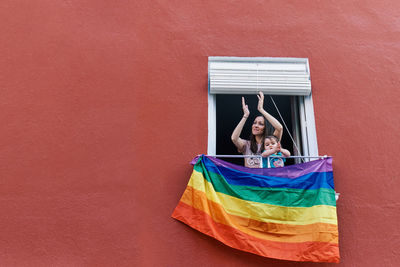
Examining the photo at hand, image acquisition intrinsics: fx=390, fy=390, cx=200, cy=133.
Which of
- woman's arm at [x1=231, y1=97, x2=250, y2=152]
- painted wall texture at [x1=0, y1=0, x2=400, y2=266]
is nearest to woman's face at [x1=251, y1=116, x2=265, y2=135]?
woman's arm at [x1=231, y1=97, x2=250, y2=152]

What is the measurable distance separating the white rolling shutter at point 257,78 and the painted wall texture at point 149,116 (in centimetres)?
15

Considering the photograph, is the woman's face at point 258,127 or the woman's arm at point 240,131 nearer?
the woman's arm at point 240,131

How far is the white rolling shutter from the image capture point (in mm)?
4379

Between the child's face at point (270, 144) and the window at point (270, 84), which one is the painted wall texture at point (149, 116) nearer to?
the window at point (270, 84)

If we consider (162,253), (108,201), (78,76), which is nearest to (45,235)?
(108,201)

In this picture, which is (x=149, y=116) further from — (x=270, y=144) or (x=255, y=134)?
(x=270, y=144)

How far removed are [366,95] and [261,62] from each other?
125cm

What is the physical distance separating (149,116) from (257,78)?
130 centimetres

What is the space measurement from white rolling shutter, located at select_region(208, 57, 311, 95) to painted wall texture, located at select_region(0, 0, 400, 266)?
15 centimetres

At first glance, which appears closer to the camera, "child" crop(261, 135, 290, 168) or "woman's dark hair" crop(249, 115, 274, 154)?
"child" crop(261, 135, 290, 168)

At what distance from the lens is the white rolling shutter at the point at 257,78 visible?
4379mm

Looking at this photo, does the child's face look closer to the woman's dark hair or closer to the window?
the woman's dark hair

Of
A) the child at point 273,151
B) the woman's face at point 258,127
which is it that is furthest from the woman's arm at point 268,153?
the woman's face at point 258,127

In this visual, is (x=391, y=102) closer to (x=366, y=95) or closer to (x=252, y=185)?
(x=366, y=95)
